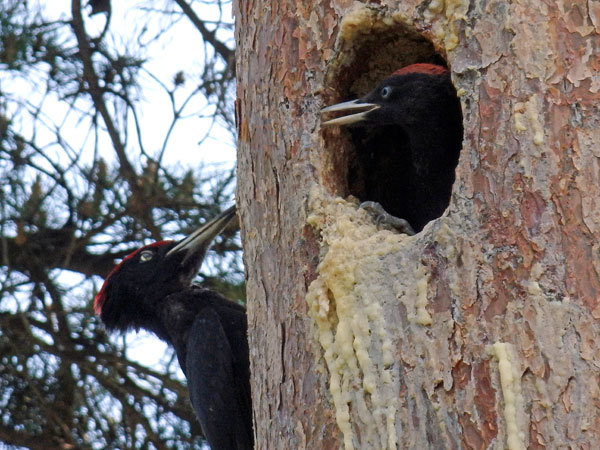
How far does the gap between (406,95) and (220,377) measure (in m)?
1.36

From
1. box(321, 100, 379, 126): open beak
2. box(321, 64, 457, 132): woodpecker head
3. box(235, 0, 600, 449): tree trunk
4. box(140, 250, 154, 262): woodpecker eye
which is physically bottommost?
box(235, 0, 600, 449): tree trunk

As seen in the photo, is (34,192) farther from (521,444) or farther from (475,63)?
(521,444)

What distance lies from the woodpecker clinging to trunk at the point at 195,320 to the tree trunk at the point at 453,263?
1236mm

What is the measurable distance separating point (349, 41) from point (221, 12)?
7.20 ft

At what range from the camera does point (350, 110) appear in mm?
2609

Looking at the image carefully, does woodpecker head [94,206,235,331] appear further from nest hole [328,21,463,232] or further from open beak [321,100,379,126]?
open beak [321,100,379,126]

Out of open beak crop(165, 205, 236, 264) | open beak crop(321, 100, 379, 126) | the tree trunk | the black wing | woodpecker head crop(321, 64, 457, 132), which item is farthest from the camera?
open beak crop(165, 205, 236, 264)

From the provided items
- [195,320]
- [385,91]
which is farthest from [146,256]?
[385,91]

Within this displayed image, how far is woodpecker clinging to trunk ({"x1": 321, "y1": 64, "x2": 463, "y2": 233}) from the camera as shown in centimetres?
278

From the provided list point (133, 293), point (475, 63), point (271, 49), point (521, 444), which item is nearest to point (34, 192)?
point (133, 293)

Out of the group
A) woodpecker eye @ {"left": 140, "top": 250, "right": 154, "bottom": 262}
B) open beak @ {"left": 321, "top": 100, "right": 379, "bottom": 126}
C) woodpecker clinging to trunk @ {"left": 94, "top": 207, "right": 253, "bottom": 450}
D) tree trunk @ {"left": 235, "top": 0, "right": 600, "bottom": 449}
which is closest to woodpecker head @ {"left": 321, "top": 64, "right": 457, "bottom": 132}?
open beak @ {"left": 321, "top": 100, "right": 379, "bottom": 126}

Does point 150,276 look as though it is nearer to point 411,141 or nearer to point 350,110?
point 411,141

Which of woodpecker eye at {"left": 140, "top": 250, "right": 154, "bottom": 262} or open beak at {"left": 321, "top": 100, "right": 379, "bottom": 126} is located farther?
woodpecker eye at {"left": 140, "top": 250, "right": 154, "bottom": 262}

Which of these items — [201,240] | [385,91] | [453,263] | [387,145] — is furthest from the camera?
[201,240]
